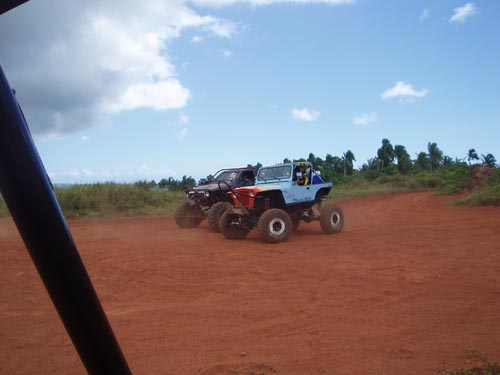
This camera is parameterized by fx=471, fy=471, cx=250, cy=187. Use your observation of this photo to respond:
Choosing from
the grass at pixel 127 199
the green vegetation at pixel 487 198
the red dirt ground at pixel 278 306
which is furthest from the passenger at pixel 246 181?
the green vegetation at pixel 487 198

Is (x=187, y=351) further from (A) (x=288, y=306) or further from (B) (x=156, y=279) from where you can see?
(B) (x=156, y=279)

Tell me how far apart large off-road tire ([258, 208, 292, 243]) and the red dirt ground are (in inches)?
9.8

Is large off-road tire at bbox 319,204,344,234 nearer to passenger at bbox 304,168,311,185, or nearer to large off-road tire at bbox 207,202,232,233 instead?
passenger at bbox 304,168,311,185

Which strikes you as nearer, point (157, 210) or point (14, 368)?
point (14, 368)

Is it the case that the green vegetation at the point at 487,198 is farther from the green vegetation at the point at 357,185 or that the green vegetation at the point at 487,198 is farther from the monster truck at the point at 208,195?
the monster truck at the point at 208,195

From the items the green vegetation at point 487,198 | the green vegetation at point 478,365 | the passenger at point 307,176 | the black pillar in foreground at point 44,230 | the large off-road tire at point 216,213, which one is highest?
the passenger at point 307,176

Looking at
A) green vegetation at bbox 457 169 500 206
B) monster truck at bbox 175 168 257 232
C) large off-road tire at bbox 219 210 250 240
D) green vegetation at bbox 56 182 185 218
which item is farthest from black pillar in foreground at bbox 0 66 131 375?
green vegetation at bbox 457 169 500 206

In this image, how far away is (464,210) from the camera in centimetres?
1727

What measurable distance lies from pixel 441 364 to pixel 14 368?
3.46 metres

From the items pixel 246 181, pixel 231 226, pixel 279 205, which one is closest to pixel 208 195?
pixel 246 181

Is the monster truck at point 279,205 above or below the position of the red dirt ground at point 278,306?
above

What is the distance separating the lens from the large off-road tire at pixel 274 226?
10484 mm

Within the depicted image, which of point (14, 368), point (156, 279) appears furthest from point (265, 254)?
point (14, 368)

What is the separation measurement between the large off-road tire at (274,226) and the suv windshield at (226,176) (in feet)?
11.1
